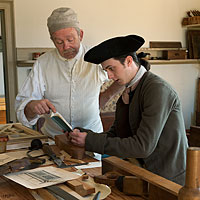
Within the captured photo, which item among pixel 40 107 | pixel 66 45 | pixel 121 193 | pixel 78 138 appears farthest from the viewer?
pixel 66 45

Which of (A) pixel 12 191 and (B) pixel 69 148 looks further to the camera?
(B) pixel 69 148

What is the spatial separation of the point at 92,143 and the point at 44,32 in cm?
335

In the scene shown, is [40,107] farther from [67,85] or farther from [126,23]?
[126,23]

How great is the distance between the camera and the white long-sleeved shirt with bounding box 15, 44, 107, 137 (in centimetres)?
238

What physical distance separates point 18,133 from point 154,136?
1144 mm

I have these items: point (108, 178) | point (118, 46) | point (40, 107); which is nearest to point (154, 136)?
point (108, 178)

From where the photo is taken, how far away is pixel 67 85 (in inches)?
94.0

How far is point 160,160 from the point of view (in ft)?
5.16

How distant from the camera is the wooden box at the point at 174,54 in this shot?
18.2ft

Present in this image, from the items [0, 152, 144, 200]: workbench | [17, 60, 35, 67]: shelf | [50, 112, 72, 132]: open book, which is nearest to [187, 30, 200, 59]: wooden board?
[17, 60, 35, 67]: shelf

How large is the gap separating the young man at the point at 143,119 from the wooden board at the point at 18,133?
0.55m

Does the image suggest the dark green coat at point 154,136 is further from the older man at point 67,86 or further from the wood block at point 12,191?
the older man at point 67,86

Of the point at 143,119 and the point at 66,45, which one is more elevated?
the point at 66,45

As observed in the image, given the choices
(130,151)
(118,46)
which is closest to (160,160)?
(130,151)
